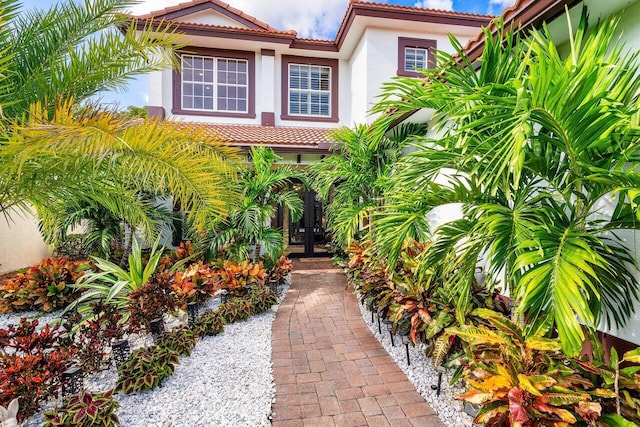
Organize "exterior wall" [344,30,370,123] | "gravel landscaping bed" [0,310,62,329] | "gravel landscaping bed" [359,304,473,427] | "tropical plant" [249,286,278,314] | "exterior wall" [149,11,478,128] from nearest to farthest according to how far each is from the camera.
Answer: "gravel landscaping bed" [359,304,473,427]
"gravel landscaping bed" [0,310,62,329]
"tropical plant" [249,286,278,314]
"exterior wall" [149,11,478,128]
"exterior wall" [344,30,370,123]

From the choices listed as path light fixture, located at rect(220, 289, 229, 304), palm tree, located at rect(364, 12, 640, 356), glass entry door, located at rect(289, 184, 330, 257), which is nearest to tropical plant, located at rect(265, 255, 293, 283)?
path light fixture, located at rect(220, 289, 229, 304)

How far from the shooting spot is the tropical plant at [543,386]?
221 cm

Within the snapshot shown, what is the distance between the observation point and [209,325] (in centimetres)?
525

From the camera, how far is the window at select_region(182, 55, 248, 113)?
439 inches

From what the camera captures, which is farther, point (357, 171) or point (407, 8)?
point (407, 8)

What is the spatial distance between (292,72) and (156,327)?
33.3ft

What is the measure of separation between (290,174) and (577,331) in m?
6.56

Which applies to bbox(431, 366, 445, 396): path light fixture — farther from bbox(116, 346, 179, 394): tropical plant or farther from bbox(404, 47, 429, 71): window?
bbox(404, 47, 429, 71): window

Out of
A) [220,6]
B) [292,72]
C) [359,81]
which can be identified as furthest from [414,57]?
[220,6]

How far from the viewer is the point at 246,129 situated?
11.1 m

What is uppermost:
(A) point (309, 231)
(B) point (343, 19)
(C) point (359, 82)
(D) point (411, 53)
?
(B) point (343, 19)

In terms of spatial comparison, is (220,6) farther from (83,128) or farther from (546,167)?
(546,167)

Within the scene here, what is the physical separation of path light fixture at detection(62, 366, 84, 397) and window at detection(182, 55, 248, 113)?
9.74m

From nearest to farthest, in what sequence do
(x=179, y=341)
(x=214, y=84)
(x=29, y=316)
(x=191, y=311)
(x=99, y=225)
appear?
(x=179, y=341), (x=191, y=311), (x=29, y=316), (x=99, y=225), (x=214, y=84)
